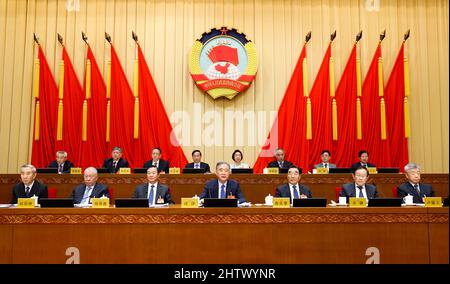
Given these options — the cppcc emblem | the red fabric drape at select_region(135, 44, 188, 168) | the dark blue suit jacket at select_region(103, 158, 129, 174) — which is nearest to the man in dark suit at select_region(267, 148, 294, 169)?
the cppcc emblem

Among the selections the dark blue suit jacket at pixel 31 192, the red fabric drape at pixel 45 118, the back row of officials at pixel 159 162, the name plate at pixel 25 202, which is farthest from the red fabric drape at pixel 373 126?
the name plate at pixel 25 202

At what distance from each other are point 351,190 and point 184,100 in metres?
4.23

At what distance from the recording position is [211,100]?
8.41 m

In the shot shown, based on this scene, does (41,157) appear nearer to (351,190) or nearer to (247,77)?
(247,77)

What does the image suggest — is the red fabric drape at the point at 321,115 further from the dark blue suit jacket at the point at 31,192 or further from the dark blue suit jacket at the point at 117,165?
the dark blue suit jacket at the point at 31,192

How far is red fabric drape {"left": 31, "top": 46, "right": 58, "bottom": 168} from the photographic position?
26.3 ft

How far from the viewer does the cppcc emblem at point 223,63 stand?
827 cm

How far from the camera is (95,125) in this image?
8094mm

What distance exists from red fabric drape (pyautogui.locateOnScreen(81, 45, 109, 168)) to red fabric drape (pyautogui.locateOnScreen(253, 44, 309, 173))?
113 inches

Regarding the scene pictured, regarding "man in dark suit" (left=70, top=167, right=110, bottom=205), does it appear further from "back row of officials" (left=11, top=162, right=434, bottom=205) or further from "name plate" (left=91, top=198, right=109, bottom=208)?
"name plate" (left=91, top=198, right=109, bottom=208)

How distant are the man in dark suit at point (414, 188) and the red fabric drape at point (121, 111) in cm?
480

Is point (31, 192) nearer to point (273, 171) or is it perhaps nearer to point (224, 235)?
point (224, 235)
